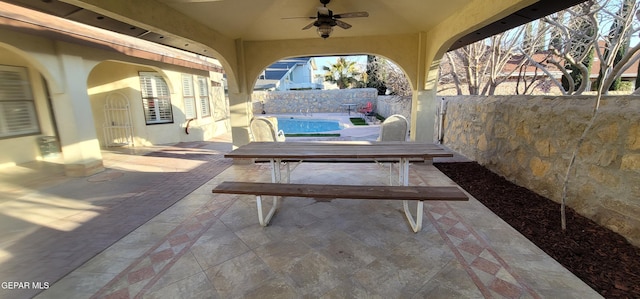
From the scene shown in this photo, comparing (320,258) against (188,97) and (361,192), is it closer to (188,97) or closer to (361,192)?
(361,192)

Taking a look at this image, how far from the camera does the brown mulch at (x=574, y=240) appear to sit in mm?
2006

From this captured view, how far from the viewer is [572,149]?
3023mm

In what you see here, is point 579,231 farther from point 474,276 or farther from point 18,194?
point 18,194

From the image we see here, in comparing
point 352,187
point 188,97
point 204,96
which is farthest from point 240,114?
point 204,96

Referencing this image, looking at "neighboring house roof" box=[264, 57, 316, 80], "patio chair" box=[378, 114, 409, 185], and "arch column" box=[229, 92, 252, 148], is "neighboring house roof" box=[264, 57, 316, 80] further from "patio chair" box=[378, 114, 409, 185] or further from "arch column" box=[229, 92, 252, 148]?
"patio chair" box=[378, 114, 409, 185]

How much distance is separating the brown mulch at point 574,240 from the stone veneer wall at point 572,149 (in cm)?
15

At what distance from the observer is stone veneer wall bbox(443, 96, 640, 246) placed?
7.99 ft

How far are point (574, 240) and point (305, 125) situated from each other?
13.0 metres

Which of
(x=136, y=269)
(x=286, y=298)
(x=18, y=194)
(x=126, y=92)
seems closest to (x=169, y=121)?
(x=126, y=92)

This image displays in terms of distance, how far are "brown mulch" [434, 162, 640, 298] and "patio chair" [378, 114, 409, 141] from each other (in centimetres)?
131

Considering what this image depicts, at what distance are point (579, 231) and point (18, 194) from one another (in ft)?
24.6

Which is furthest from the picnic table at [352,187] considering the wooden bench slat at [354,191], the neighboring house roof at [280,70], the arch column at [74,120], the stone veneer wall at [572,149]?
the neighboring house roof at [280,70]

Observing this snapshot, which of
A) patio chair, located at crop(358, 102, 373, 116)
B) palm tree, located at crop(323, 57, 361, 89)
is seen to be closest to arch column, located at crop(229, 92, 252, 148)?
patio chair, located at crop(358, 102, 373, 116)

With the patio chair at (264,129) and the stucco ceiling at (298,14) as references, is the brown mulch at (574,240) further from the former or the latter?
the patio chair at (264,129)
